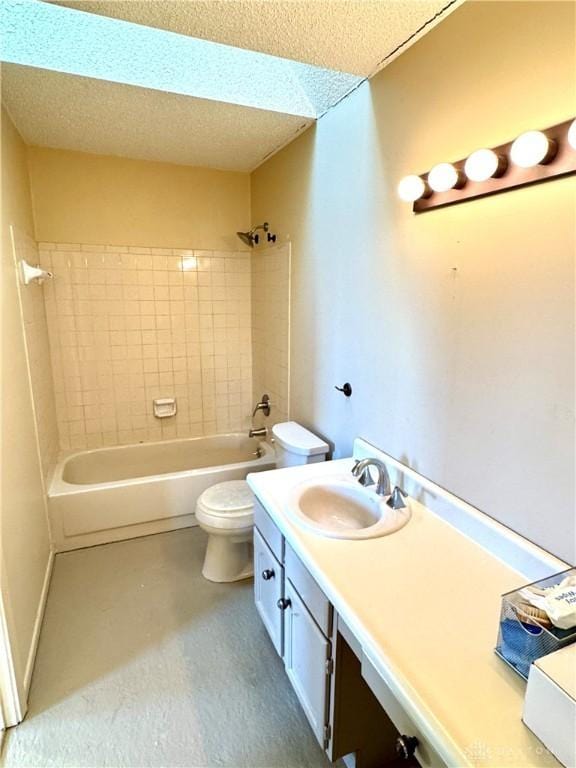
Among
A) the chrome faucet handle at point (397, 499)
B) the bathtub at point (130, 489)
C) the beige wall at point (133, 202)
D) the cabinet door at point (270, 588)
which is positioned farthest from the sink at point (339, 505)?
the beige wall at point (133, 202)

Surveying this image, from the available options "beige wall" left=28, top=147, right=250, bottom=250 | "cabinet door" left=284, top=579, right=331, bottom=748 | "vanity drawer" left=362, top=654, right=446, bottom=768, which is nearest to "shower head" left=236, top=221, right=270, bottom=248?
"beige wall" left=28, top=147, right=250, bottom=250

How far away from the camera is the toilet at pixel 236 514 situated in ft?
7.02

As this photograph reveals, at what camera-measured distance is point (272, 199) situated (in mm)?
2766

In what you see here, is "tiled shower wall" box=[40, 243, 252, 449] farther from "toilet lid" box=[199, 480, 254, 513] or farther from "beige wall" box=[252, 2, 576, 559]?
"beige wall" box=[252, 2, 576, 559]

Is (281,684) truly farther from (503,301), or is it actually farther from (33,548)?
(503,301)

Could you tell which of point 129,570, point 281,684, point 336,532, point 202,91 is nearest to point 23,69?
point 202,91

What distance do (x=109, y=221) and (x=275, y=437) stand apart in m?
1.87

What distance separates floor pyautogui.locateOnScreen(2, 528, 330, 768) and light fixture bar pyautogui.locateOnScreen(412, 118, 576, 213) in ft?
6.05

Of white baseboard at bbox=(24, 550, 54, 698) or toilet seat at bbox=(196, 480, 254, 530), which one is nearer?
white baseboard at bbox=(24, 550, 54, 698)

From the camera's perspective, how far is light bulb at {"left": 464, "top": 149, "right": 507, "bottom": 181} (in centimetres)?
111

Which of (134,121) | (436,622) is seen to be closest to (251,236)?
(134,121)

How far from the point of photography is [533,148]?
989mm

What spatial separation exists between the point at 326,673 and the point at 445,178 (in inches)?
59.1

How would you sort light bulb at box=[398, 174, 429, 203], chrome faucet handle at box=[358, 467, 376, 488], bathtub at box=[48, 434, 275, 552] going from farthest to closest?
bathtub at box=[48, 434, 275, 552]
chrome faucet handle at box=[358, 467, 376, 488]
light bulb at box=[398, 174, 429, 203]
